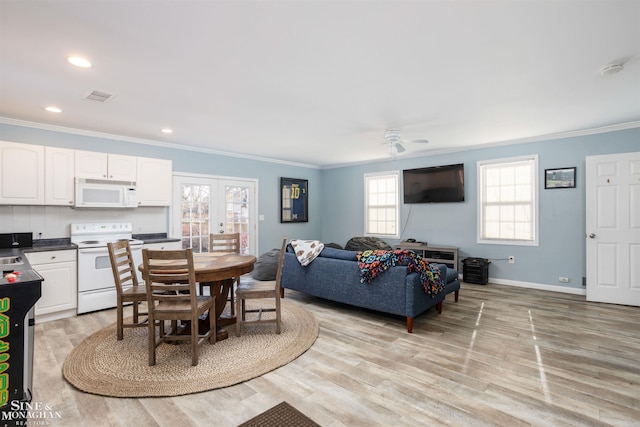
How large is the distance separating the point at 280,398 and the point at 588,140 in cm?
548

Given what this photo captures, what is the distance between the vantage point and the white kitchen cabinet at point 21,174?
12.0 ft

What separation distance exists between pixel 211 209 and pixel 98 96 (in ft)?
9.75

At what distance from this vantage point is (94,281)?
398 centimetres

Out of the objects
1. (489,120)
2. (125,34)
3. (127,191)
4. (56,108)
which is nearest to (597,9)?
(489,120)

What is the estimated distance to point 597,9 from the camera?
→ 1898 millimetres

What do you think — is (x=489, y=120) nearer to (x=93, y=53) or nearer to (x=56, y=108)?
(x=93, y=53)

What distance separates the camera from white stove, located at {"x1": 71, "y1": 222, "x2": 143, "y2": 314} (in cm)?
389

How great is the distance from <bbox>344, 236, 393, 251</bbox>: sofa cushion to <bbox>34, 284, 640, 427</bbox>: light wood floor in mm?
2941

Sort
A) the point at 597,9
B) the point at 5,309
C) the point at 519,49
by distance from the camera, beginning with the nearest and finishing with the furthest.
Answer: the point at 5,309 → the point at 597,9 → the point at 519,49

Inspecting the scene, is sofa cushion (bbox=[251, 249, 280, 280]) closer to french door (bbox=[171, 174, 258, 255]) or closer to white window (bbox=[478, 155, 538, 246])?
french door (bbox=[171, 174, 258, 255])

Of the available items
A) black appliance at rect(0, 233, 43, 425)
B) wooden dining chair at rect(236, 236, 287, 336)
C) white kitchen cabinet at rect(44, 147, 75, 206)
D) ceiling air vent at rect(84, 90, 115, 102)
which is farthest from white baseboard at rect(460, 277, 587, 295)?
white kitchen cabinet at rect(44, 147, 75, 206)

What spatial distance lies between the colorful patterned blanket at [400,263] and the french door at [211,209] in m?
3.43

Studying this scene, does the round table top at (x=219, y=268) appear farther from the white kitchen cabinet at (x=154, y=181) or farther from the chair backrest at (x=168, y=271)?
the white kitchen cabinet at (x=154, y=181)

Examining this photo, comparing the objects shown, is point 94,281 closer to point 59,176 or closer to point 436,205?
point 59,176
